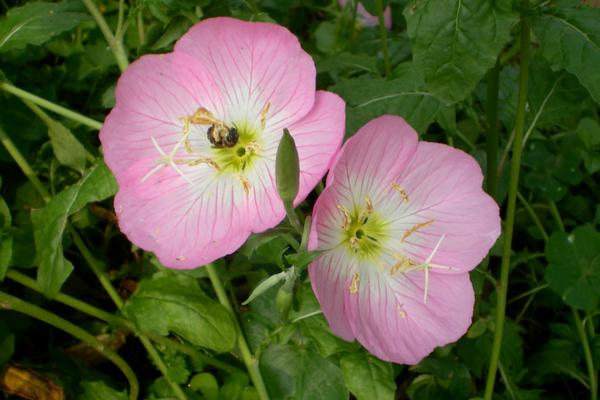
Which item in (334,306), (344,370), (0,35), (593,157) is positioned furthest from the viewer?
(593,157)

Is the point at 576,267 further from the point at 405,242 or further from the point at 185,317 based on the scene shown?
the point at 185,317

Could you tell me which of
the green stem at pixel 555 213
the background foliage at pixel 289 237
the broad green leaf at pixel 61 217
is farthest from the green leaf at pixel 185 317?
the green stem at pixel 555 213

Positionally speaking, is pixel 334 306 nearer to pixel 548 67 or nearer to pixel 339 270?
pixel 339 270

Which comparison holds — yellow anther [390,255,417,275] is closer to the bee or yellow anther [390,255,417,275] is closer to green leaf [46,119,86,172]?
the bee

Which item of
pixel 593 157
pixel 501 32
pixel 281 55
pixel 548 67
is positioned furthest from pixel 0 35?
pixel 593 157

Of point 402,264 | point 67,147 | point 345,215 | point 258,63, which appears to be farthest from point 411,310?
point 67,147

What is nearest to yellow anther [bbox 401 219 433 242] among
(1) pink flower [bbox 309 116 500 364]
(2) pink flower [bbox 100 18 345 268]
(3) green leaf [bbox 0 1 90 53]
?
(1) pink flower [bbox 309 116 500 364]
